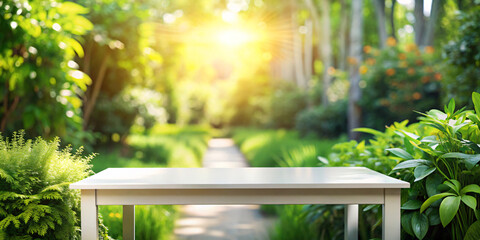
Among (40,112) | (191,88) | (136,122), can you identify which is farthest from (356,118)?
(191,88)

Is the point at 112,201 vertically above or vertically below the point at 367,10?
below

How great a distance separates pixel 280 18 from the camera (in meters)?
15.5

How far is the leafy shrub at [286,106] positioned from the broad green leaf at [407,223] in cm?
1394

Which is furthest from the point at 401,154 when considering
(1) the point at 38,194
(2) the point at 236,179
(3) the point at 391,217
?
(1) the point at 38,194

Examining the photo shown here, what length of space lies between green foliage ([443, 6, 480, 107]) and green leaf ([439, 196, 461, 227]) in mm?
2441

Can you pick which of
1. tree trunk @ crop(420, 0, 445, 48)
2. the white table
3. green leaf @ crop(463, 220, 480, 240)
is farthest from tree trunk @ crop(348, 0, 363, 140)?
the white table

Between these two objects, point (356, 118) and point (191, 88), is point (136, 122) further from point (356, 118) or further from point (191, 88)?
point (191, 88)

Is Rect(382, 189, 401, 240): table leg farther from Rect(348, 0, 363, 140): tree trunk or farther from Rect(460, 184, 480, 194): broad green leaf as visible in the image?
Rect(348, 0, 363, 140): tree trunk

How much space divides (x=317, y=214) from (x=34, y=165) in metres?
2.18

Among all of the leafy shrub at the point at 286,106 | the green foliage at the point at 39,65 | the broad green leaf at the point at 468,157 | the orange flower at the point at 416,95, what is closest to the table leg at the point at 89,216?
the broad green leaf at the point at 468,157

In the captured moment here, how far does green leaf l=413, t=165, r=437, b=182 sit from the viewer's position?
8.16ft

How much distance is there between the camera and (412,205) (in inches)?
104

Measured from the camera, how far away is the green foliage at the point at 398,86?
28.9ft

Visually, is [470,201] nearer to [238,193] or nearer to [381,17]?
[238,193]
